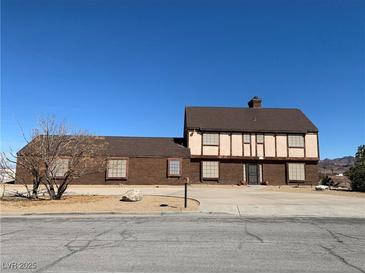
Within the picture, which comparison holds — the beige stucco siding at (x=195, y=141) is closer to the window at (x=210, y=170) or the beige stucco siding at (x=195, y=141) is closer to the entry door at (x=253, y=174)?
the window at (x=210, y=170)

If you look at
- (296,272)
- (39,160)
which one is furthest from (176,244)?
(39,160)

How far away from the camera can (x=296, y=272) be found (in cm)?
577

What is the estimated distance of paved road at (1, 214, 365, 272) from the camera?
20.2 ft

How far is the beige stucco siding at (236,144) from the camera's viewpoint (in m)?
32.8

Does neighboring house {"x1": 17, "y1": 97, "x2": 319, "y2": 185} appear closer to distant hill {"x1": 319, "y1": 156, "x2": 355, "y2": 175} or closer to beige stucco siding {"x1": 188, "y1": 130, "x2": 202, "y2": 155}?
beige stucco siding {"x1": 188, "y1": 130, "x2": 202, "y2": 155}

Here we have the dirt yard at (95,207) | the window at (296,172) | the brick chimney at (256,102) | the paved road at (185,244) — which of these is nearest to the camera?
the paved road at (185,244)

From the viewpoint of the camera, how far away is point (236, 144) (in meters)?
33.1

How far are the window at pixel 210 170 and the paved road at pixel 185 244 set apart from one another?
20.4 meters

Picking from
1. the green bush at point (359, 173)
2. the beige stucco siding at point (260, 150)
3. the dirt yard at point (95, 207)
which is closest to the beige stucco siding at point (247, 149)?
the beige stucco siding at point (260, 150)

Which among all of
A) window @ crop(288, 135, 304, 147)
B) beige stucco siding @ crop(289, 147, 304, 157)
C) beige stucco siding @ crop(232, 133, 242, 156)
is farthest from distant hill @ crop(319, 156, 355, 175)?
beige stucco siding @ crop(232, 133, 242, 156)

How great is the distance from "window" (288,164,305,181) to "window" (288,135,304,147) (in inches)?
75.4

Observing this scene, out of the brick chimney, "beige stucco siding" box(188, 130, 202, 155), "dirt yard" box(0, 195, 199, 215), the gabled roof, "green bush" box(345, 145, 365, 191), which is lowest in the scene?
"dirt yard" box(0, 195, 199, 215)

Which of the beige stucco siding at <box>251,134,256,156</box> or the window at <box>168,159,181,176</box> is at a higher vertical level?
the beige stucco siding at <box>251,134,256,156</box>

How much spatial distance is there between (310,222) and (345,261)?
195 inches
